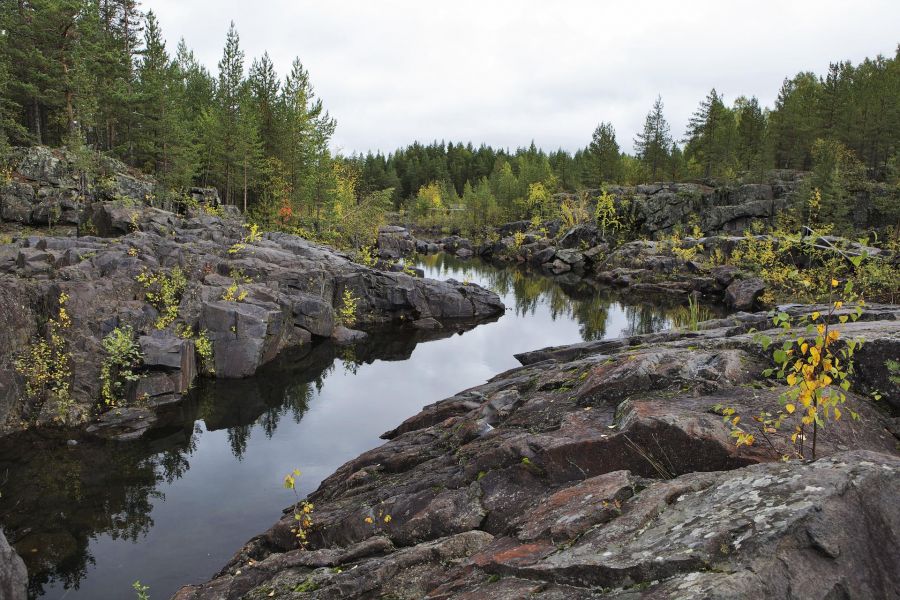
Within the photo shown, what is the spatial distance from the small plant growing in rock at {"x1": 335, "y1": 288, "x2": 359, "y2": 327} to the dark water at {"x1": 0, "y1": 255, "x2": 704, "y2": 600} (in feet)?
11.7

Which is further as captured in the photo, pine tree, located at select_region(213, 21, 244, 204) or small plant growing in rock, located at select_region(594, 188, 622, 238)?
small plant growing in rock, located at select_region(594, 188, 622, 238)

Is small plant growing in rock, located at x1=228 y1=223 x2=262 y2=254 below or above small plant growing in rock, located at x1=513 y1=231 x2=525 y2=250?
below

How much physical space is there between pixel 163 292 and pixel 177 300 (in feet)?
1.90

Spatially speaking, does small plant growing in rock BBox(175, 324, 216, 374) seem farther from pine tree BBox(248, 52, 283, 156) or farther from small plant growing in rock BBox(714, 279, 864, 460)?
pine tree BBox(248, 52, 283, 156)

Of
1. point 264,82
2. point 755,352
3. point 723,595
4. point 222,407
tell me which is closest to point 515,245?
point 264,82

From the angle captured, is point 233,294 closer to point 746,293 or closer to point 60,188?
point 60,188

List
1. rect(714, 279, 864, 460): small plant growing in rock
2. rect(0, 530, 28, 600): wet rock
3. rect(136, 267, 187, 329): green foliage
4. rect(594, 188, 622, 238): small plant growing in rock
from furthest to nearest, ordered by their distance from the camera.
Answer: rect(594, 188, 622, 238): small plant growing in rock → rect(136, 267, 187, 329): green foliage → rect(0, 530, 28, 600): wet rock → rect(714, 279, 864, 460): small plant growing in rock

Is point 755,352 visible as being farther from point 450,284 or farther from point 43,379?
point 450,284

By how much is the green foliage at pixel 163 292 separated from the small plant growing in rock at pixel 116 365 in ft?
7.04

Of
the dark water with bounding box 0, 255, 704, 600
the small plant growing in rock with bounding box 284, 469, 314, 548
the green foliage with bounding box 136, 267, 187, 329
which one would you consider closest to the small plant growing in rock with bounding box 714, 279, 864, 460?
the small plant growing in rock with bounding box 284, 469, 314, 548

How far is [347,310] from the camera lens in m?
29.3

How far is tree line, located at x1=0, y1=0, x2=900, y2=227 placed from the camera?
38.1 meters

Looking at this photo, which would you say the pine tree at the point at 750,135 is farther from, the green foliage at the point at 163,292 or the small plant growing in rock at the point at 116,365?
the small plant growing in rock at the point at 116,365

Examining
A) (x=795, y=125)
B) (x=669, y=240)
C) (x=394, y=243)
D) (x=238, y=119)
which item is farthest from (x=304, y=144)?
(x=795, y=125)
